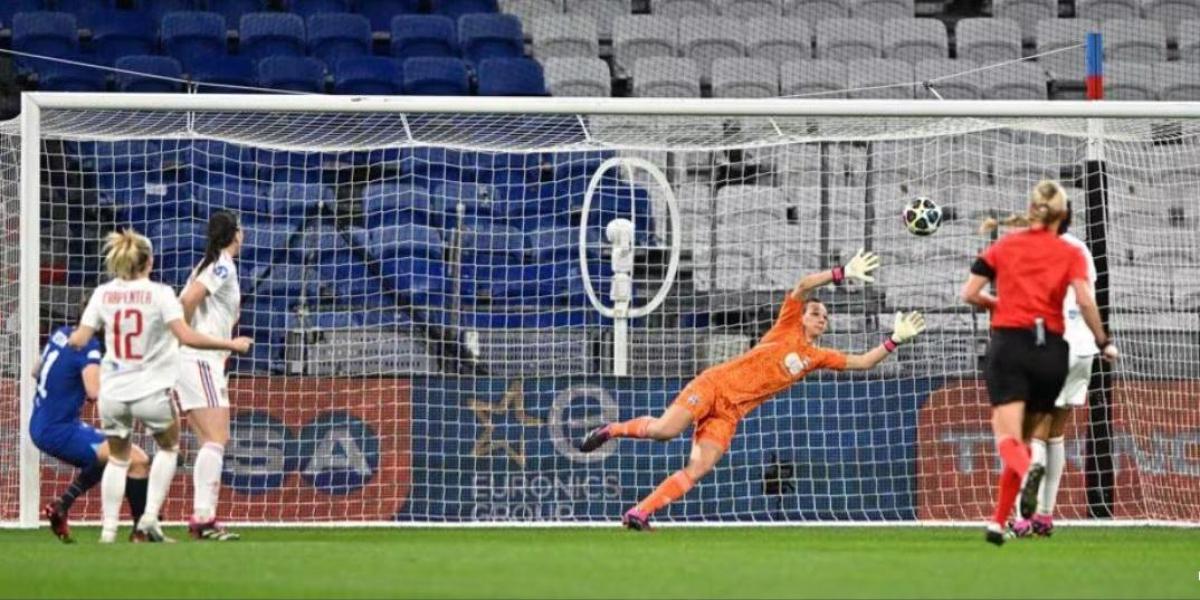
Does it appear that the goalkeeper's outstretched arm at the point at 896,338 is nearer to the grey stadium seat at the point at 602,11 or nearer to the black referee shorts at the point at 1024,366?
the black referee shorts at the point at 1024,366

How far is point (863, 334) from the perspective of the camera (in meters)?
15.5

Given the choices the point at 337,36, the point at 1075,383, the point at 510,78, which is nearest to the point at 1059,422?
the point at 1075,383

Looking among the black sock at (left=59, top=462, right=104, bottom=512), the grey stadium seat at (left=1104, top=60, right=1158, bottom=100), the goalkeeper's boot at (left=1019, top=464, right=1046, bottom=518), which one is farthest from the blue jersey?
the grey stadium seat at (left=1104, top=60, right=1158, bottom=100)

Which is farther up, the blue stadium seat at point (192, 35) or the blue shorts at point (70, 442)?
the blue stadium seat at point (192, 35)

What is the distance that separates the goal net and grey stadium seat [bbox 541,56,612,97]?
3091 millimetres

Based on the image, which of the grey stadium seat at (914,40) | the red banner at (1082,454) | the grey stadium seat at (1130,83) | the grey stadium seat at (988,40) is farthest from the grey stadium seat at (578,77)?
the red banner at (1082,454)

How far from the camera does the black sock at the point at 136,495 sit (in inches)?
433

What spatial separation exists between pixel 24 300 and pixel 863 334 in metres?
6.41

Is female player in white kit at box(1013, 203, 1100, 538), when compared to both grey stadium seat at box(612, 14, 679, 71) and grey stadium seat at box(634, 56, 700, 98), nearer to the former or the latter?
grey stadium seat at box(634, 56, 700, 98)

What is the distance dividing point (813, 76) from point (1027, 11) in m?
3.28

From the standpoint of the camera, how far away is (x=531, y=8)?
20938 millimetres

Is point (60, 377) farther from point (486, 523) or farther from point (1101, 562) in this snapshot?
point (1101, 562)

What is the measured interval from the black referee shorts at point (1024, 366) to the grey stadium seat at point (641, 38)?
1066cm

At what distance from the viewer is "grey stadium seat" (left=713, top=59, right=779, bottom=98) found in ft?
64.0
